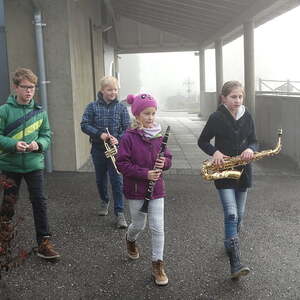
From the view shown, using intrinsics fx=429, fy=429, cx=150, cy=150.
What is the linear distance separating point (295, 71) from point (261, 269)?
1758 inches

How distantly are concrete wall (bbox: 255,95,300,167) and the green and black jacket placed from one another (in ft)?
18.3

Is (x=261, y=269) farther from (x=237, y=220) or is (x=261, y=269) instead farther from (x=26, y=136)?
(x=26, y=136)

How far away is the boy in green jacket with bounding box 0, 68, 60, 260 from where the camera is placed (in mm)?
3652

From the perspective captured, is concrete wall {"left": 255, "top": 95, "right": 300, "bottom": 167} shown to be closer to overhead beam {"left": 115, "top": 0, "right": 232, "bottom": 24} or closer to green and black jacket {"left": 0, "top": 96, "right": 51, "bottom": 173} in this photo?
overhead beam {"left": 115, "top": 0, "right": 232, "bottom": 24}

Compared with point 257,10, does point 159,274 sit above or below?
below

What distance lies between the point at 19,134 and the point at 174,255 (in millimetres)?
1794

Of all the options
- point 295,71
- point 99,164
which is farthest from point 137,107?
point 295,71

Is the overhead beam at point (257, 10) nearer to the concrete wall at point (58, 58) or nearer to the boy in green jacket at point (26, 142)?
the concrete wall at point (58, 58)

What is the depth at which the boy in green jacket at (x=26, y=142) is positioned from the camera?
3.65 metres

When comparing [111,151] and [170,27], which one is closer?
[111,151]

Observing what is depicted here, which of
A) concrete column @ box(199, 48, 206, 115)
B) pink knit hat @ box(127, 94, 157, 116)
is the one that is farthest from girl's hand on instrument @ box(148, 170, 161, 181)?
concrete column @ box(199, 48, 206, 115)

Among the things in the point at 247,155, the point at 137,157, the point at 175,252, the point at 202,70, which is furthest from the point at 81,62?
the point at 202,70

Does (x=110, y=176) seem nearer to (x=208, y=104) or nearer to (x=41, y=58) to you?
(x=41, y=58)

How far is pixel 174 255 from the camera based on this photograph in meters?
4.03
